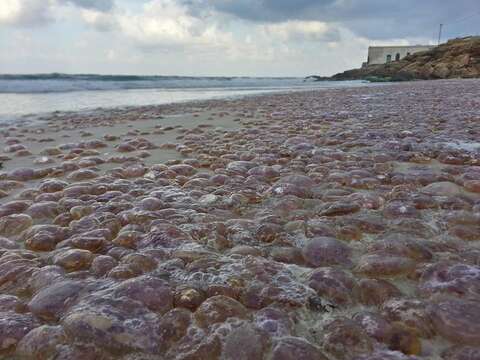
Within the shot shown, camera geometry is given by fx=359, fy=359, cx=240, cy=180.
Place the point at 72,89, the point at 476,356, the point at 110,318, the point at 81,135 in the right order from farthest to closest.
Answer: the point at 72,89 → the point at 81,135 → the point at 110,318 → the point at 476,356

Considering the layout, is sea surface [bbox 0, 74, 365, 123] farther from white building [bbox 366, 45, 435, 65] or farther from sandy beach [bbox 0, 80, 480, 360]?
white building [bbox 366, 45, 435, 65]

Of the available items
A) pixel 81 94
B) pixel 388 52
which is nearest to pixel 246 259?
pixel 81 94

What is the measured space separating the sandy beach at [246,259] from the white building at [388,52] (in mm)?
78123

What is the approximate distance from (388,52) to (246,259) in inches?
3216

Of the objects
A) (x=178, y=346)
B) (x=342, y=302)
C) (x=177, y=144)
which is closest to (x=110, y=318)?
(x=178, y=346)

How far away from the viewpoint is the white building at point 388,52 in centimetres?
7181

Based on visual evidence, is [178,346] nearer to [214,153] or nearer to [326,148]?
[214,153]

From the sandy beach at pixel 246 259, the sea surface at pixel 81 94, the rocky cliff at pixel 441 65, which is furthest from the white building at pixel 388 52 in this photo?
the sandy beach at pixel 246 259

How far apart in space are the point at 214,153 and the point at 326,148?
3.64 ft

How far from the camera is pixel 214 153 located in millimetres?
3510

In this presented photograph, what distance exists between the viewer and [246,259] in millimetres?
1458

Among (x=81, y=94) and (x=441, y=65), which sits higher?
(x=441, y=65)

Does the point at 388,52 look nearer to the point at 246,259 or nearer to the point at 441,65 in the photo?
the point at 441,65

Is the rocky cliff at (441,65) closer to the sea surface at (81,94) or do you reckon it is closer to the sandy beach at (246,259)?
the sea surface at (81,94)
